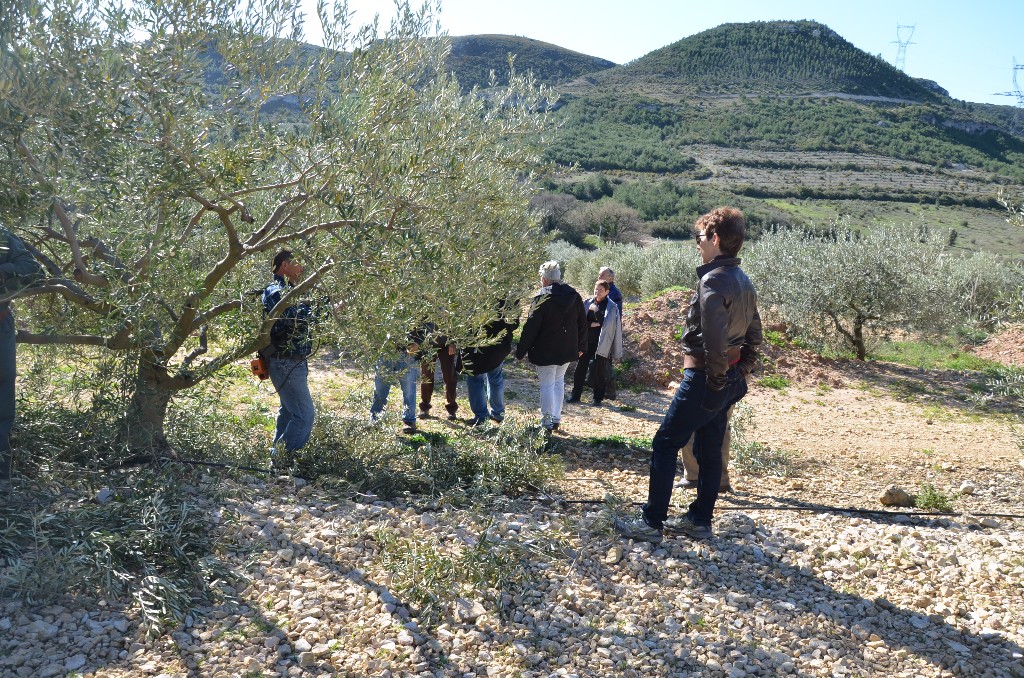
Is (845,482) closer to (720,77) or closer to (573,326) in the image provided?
(573,326)

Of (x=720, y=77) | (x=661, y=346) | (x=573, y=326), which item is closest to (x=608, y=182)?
(x=720, y=77)

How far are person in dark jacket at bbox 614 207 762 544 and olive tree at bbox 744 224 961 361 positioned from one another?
10364 mm

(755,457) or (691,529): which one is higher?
(691,529)

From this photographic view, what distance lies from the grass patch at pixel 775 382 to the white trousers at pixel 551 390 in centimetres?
600

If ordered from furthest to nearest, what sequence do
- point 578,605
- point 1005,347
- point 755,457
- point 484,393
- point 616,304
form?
point 1005,347
point 616,304
point 484,393
point 755,457
point 578,605

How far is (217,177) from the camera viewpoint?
414 cm

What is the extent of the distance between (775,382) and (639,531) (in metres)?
8.72

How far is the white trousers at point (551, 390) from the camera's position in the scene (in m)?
7.68

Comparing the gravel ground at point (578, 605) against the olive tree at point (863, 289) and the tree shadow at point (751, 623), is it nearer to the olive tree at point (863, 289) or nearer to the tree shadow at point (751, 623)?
the tree shadow at point (751, 623)

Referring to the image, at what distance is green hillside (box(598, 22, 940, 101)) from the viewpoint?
6131 centimetres

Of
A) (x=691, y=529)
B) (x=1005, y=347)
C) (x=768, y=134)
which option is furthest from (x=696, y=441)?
(x=768, y=134)

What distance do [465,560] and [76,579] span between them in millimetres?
1865

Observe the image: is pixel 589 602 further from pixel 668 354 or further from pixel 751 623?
Result: pixel 668 354

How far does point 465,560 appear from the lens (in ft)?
13.3
